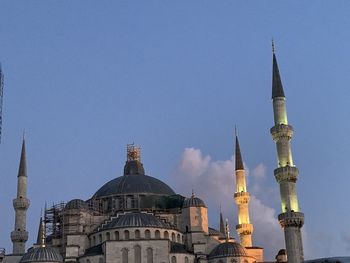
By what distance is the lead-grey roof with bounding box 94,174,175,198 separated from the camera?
61.3 meters

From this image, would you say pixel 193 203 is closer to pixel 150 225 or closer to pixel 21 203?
pixel 150 225

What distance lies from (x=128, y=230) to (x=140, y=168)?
1686 cm

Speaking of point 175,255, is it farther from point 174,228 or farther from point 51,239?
point 51,239

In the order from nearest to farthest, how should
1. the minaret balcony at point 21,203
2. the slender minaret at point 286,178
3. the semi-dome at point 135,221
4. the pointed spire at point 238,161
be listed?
the slender minaret at point 286,178 < the semi-dome at point 135,221 < the minaret balcony at point 21,203 < the pointed spire at point 238,161

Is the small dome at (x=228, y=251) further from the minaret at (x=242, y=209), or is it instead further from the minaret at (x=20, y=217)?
the minaret at (x=20, y=217)

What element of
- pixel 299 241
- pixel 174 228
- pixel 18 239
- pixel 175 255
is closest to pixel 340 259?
pixel 299 241

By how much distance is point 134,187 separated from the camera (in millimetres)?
61625

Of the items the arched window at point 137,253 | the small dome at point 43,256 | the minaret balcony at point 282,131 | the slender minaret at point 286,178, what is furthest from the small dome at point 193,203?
the small dome at point 43,256

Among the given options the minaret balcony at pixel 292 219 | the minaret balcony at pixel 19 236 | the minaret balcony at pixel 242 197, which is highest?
the minaret balcony at pixel 242 197

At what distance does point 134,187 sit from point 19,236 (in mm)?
11777

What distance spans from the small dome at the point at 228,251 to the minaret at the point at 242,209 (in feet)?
25.2

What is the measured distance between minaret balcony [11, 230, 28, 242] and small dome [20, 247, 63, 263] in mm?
8842

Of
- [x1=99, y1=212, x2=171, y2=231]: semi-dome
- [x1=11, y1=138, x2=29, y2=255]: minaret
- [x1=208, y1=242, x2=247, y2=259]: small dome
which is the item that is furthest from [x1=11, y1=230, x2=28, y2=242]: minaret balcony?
[x1=208, y1=242, x2=247, y2=259]: small dome

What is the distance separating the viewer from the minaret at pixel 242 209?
6088 cm
